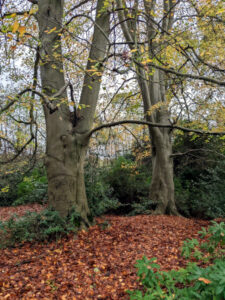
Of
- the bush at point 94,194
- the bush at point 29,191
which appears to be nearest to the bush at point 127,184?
the bush at point 94,194

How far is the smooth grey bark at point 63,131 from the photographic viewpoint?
5258mm

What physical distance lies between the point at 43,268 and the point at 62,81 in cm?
402

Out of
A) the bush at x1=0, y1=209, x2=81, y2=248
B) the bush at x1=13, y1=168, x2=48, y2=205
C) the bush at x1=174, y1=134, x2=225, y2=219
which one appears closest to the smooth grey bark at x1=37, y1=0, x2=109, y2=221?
the bush at x1=0, y1=209, x2=81, y2=248

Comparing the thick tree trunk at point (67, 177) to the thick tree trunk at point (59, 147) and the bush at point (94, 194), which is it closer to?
the thick tree trunk at point (59, 147)

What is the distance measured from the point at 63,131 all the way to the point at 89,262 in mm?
2815

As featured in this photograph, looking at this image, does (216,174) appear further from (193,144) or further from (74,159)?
(74,159)

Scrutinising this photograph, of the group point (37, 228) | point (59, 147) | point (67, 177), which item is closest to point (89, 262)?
point (37, 228)

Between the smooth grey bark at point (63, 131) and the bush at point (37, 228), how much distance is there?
0.85 ft

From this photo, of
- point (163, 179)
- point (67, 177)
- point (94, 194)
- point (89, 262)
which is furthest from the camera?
point (163, 179)

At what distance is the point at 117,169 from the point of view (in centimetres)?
941

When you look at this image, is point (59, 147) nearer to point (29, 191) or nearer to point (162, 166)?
point (162, 166)

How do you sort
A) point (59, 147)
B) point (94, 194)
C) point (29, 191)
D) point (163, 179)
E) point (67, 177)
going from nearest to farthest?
point (67, 177) → point (59, 147) → point (94, 194) → point (163, 179) → point (29, 191)

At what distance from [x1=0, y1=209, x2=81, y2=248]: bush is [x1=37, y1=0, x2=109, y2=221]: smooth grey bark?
0.26 metres

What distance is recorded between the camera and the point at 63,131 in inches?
215
